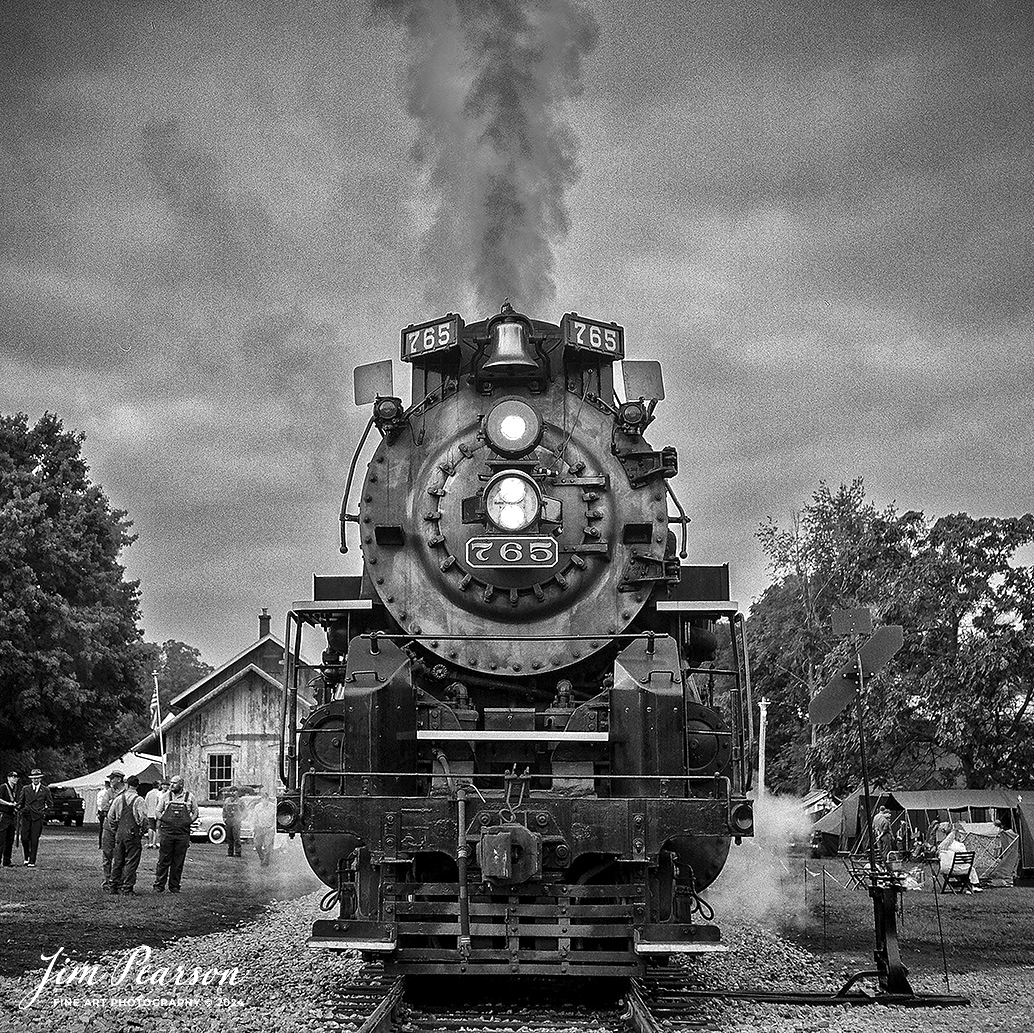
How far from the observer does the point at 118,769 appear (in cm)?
3284

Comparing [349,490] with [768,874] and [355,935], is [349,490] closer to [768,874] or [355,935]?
[355,935]

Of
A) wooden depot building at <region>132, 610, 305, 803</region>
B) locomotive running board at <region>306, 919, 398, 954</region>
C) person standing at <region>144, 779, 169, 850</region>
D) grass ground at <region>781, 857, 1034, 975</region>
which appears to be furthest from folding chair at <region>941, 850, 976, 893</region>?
wooden depot building at <region>132, 610, 305, 803</region>

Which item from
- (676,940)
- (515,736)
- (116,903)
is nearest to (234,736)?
(116,903)

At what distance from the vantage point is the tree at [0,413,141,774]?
108 feet

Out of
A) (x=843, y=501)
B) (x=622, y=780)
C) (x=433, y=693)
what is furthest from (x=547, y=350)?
(x=843, y=501)

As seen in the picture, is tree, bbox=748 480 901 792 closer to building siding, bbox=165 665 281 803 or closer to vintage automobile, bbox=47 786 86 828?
building siding, bbox=165 665 281 803

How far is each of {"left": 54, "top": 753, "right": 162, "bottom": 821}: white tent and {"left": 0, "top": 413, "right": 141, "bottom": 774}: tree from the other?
3.01ft

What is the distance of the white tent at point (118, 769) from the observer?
3356cm

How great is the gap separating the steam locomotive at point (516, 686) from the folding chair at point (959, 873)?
11.0 m

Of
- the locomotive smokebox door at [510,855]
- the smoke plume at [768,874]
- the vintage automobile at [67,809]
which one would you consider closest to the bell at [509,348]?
the locomotive smokebox door at [510,855]

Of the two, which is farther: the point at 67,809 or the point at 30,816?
the point at 67,809

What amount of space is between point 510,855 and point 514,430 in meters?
3.30

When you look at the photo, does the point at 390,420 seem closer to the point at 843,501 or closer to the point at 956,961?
the point at 956,961

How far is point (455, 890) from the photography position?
7355 millimetres
